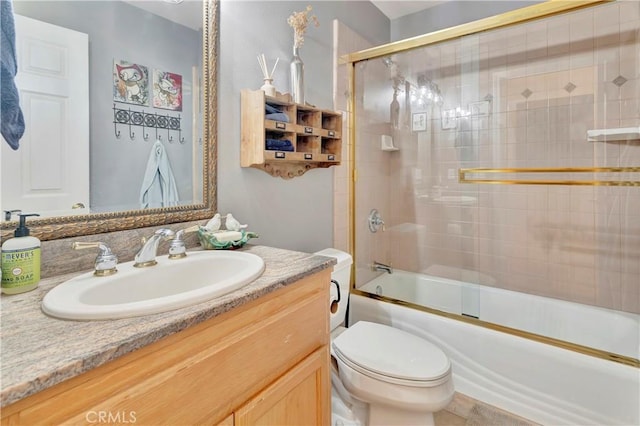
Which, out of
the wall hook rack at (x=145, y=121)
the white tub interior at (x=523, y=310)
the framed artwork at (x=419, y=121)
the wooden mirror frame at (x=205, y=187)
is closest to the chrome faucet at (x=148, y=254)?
the wooden mirror frame at (x=205, y=187)

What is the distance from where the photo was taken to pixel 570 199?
197cm

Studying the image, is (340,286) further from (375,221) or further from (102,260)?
(102,260)

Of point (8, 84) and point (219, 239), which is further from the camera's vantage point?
point (219, 239)

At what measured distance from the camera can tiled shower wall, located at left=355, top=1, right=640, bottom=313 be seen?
71.4 inches

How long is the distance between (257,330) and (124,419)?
0.98 ft

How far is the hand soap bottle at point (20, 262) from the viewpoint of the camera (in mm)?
713

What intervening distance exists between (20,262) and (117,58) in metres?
0.64

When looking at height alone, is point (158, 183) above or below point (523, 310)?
above

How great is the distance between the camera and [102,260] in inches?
33.6

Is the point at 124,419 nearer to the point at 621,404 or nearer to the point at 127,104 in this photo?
the point at 127,104

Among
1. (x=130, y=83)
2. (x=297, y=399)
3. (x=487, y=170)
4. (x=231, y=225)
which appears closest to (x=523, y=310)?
(x=487, y=170)

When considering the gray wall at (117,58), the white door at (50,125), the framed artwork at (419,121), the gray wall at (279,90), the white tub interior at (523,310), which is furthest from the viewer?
the framed artwork at (419,121)

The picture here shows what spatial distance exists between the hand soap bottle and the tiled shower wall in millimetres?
1747

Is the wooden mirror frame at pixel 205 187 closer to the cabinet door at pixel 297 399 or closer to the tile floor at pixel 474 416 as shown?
the cabinet door at pixel 297 399
